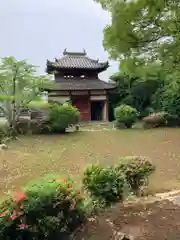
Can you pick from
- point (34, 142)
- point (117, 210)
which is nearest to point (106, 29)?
point (117, 210)

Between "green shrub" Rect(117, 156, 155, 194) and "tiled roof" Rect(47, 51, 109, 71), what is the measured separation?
17862 millimetres

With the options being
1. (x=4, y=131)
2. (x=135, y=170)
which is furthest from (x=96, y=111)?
(x=135, y=170)

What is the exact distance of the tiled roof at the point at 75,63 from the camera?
21714 mm

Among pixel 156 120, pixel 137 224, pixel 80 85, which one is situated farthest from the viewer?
pixel 80 85

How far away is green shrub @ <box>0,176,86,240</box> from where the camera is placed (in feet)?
10.1

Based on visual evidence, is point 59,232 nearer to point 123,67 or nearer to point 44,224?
point 44,224

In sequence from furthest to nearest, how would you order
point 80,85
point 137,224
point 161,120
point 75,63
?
point 75,63 → point 80,85 → point 161,120 → point 137,224

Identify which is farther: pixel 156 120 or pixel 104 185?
pixel 156 120

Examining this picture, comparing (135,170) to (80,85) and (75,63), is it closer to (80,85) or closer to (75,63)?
(80,85)

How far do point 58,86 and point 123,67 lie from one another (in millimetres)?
17099

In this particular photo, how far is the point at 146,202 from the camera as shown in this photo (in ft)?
14.1

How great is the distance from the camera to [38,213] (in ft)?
10.2

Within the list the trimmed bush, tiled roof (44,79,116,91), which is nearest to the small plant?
the trimmed bush

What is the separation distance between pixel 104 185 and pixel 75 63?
64.9ft
